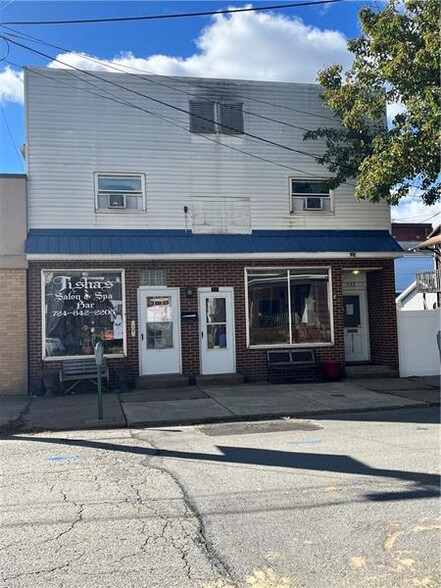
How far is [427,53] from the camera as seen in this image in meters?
10.9

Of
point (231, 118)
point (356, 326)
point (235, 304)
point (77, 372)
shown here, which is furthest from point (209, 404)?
point (231, 118)

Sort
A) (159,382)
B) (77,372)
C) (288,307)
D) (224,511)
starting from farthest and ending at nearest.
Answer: (288,307), (159,382), (77,372), (224,511)

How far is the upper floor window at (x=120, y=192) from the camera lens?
46.3 ft

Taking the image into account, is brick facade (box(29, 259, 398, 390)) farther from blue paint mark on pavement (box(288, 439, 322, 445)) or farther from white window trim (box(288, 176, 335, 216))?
blue paint mark on pavement (box(288, 439, 322, 445))

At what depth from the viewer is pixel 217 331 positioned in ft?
47.5

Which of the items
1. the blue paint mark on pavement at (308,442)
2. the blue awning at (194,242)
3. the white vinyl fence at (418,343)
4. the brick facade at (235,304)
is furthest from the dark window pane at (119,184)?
the blue paint mark on pavement at (308,442)

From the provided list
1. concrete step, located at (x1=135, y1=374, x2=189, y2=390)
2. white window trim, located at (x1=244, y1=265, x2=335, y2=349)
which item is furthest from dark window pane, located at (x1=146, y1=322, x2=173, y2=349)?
white window trim, located at (x1=244, y1=265, x2=335, y2=349)

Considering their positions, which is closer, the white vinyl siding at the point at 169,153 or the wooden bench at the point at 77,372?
the wooden bench at the point at 77,372

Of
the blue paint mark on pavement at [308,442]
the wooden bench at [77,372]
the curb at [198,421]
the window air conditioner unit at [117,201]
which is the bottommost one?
the blue paint mark on pavement at [308,442]

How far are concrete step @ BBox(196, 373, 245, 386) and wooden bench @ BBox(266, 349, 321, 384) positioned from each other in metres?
0.82

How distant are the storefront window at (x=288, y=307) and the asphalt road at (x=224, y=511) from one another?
6396 mm

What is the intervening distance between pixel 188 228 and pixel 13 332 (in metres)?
4.84

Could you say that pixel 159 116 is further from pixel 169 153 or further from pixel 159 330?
pixel 159 330

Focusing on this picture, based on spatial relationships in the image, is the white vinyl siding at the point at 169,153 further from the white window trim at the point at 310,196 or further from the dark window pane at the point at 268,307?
the dark window pane at the point at 268,307
